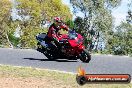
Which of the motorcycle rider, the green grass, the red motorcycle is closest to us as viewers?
the green grass

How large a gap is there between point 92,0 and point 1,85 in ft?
147

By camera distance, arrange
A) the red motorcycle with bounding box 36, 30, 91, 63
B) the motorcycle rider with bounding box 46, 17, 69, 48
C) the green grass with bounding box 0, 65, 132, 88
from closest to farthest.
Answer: the green grass with bounding box 0, 65, 132, 88
the motorcycle rider with bounding box 46, 17, 69, 48
the red motorcycle with bounding box 36, 30, 91, 63

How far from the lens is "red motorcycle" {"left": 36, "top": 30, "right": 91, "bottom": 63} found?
686 inches

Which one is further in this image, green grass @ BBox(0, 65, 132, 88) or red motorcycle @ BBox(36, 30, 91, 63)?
red motorcycle @ BBox(36, 30, 91, 63)

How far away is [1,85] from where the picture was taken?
10836 millimetres

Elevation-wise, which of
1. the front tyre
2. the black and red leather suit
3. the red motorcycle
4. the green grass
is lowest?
the green grass

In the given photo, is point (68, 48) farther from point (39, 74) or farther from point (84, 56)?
point (39, 74)

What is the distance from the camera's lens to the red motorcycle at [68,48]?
1742 cm

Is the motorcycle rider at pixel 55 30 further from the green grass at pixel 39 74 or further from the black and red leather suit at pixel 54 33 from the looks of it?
the green grass at pixel 39 74

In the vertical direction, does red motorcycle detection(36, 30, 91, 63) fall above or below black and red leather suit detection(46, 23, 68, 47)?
below

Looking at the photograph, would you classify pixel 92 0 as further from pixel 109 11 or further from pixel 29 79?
pixel 29 79

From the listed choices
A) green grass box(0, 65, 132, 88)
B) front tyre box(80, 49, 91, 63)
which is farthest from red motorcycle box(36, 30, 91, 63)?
green grass box(0, 65, 132, 88)

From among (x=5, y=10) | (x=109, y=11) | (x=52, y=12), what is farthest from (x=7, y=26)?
(x=109, y=11)

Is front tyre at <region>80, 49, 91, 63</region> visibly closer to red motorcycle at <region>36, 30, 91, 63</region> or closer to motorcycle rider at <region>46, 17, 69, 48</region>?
red motorcycle at <region>36, 30, 91, 63</region>
